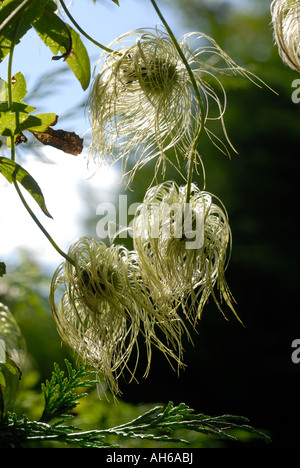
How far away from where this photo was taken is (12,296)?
0.59 m

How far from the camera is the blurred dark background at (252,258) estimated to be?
1.36 meters

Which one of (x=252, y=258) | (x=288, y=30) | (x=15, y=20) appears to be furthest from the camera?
(x=252, y=258)

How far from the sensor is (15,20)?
28 cm

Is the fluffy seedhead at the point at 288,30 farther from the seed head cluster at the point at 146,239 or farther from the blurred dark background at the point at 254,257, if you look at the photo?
the blurred dark background at the point at 254,257

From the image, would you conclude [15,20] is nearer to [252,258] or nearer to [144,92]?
[144,92]

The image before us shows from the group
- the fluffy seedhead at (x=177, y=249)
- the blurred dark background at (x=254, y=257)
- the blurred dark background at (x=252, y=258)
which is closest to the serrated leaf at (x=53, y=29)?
the fluffy seedhead at (x=177, y=249)

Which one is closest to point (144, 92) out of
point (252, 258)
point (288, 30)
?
point (288, 30)

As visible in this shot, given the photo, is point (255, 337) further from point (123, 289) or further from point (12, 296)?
point (123, 289)

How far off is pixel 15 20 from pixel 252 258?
1.26 meters

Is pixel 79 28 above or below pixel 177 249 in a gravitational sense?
→ above

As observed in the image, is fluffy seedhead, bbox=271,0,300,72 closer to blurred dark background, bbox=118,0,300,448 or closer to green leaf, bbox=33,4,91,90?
green leaf, bbox=33,4,91,90
